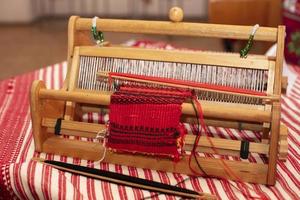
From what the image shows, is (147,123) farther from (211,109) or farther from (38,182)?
(38,182)

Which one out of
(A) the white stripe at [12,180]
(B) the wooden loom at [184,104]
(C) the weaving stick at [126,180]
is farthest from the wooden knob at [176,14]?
(A) the white stripe at [12,180]

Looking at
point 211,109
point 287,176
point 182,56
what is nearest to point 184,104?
point 211,109

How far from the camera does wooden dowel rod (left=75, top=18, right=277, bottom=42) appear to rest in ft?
2.97

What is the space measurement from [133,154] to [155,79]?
6.8 inches

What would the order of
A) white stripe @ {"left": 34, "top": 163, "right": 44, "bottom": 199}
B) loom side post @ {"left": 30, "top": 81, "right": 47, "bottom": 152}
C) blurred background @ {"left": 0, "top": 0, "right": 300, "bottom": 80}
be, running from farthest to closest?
blurred background @ {"left": 0, "top": 0, "right": 300, "bottom": 80} → loom side post @ {"left": 30, "top": 81, "right": 47, "bottom": 152} → white stripe @ {"left": 34, "top": 163, "right": 44, "bottom": 199}

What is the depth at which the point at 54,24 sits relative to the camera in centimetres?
349

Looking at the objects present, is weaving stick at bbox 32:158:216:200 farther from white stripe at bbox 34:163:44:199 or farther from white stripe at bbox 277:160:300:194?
white stripe at bbox 277:160:300:194

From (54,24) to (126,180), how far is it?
288cm

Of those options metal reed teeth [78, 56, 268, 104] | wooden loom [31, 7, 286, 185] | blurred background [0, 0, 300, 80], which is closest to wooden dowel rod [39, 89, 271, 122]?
wooden loom [31, 7, 286, 185]

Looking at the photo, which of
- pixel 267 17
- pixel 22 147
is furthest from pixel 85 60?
pixel 267 17

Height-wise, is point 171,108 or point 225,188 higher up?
point 171,108

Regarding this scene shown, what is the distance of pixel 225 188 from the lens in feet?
2.70

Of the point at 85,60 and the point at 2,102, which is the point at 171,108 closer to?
the point at 85,60

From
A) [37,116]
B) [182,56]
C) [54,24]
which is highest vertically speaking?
[182,56]
